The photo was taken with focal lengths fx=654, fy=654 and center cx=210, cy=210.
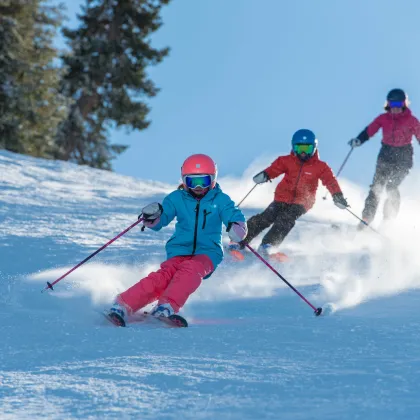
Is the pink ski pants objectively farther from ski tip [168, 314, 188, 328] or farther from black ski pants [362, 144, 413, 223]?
black ski pants [362, 144, 413, 223]

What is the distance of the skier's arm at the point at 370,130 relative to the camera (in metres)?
9.07

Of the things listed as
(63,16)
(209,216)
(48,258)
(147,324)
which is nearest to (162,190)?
(48,258)

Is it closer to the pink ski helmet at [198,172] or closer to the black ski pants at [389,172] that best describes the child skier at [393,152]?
the black ski pants at [389,172]

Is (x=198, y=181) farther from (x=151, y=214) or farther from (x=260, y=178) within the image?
(x=260, y=178)

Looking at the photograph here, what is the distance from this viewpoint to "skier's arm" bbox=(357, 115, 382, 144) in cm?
907

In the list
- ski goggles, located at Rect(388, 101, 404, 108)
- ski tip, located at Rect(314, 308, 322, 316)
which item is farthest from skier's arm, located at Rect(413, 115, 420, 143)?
ski tip, located at Rect(314, 308, 322, 316)

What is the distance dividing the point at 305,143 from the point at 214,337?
4079 millimetres

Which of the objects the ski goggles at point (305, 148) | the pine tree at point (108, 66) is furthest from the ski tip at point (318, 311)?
the pine tree at point (108, 66)

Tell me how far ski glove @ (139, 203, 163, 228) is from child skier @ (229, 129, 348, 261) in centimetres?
240

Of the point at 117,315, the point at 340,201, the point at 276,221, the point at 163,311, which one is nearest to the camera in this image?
the point at 117,315

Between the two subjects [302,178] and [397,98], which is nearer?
[302,178]

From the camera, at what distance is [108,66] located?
2397 centimetres

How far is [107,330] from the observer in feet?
11.3

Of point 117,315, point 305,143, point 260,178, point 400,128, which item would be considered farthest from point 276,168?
point 117,315
